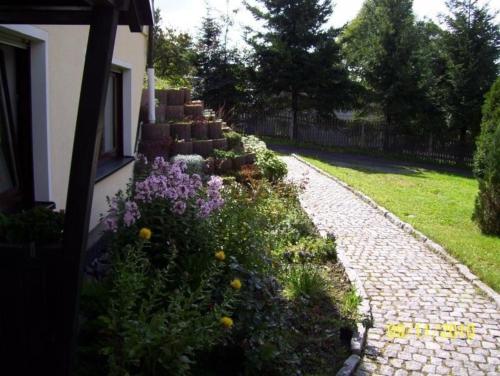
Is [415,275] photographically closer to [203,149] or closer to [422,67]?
[203,149]

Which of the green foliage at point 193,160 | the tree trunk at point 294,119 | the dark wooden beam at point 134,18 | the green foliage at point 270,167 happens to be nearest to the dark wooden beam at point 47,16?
the dark wooden beam at point 134,18

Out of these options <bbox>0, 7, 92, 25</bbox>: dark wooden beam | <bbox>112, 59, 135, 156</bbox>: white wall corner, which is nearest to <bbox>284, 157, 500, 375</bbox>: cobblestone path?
<bbox>0, 7, 92, 25</bbox>: dark wooden beam

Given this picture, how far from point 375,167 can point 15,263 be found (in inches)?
712

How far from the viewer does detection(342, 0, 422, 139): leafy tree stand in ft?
81.7

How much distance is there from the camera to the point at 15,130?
13.0 ft

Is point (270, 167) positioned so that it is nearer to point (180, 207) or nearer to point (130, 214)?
point (180, 207)

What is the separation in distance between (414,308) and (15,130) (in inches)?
172

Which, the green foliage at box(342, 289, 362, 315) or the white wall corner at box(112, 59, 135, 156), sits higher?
the white wall corner at box(112, 59, 135, 156)

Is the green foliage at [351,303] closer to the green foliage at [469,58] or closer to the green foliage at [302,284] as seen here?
the green foliage at [302,284]

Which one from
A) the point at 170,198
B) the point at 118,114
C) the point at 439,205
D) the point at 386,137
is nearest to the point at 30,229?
the point at 170,198

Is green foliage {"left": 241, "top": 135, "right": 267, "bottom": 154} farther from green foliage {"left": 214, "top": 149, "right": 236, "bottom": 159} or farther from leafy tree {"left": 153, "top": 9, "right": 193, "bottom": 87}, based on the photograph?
leafy tree {"left": 153, "top": 9, "right": 193, "bottom": 87}

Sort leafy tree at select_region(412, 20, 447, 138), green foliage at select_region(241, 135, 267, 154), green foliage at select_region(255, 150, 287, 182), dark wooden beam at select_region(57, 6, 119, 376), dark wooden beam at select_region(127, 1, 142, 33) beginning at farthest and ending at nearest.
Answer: leafy tree at select_region(412, 20, 447, 138) < green foliage at select_region(241, 135, 267, 154) < green foliage at select_region(255, 150, 287, 182) < dark wooden beam at select_region(127, 1, 142, 33) < dark wooden beam at select_region(57, 6, 119, 376)

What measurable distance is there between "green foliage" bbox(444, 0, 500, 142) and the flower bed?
20899mm

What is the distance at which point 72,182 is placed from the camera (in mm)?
2480
